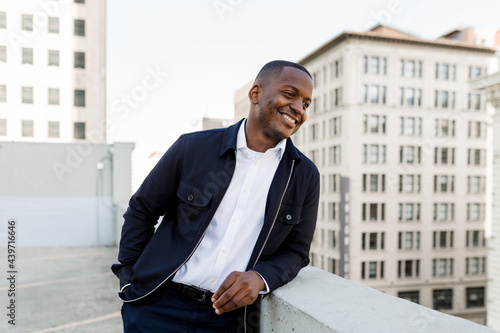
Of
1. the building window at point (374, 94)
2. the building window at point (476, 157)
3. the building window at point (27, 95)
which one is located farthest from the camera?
the building window at point (476, 157)

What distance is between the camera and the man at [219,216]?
1.84 m

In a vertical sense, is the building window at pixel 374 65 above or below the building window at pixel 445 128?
above

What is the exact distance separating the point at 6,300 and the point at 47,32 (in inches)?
1759

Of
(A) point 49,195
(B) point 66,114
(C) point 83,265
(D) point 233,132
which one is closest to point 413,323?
(D) point 233,132

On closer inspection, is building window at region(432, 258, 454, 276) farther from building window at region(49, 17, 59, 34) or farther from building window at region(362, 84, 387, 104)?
building window at region(49, 17, 59, 34)

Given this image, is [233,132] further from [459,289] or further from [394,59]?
[459,289]

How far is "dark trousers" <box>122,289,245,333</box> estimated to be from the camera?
5.98 ft

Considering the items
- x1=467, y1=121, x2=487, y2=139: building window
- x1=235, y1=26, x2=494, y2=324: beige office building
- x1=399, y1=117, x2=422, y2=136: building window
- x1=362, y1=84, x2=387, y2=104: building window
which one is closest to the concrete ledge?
x1=235, y1=26, x2=494, y2=324: beige office building

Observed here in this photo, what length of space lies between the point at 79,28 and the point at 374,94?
109 feet

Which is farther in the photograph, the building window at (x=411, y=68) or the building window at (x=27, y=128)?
the building window at (x=411, y=68)

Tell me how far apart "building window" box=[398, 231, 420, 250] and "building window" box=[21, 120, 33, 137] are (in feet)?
138

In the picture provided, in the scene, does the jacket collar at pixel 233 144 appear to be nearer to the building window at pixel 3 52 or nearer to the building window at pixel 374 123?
the building window at pixel 3 52

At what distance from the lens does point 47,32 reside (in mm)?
42469

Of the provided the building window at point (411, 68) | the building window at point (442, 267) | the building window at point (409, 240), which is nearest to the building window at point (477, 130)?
the building window at point (411, 68)
